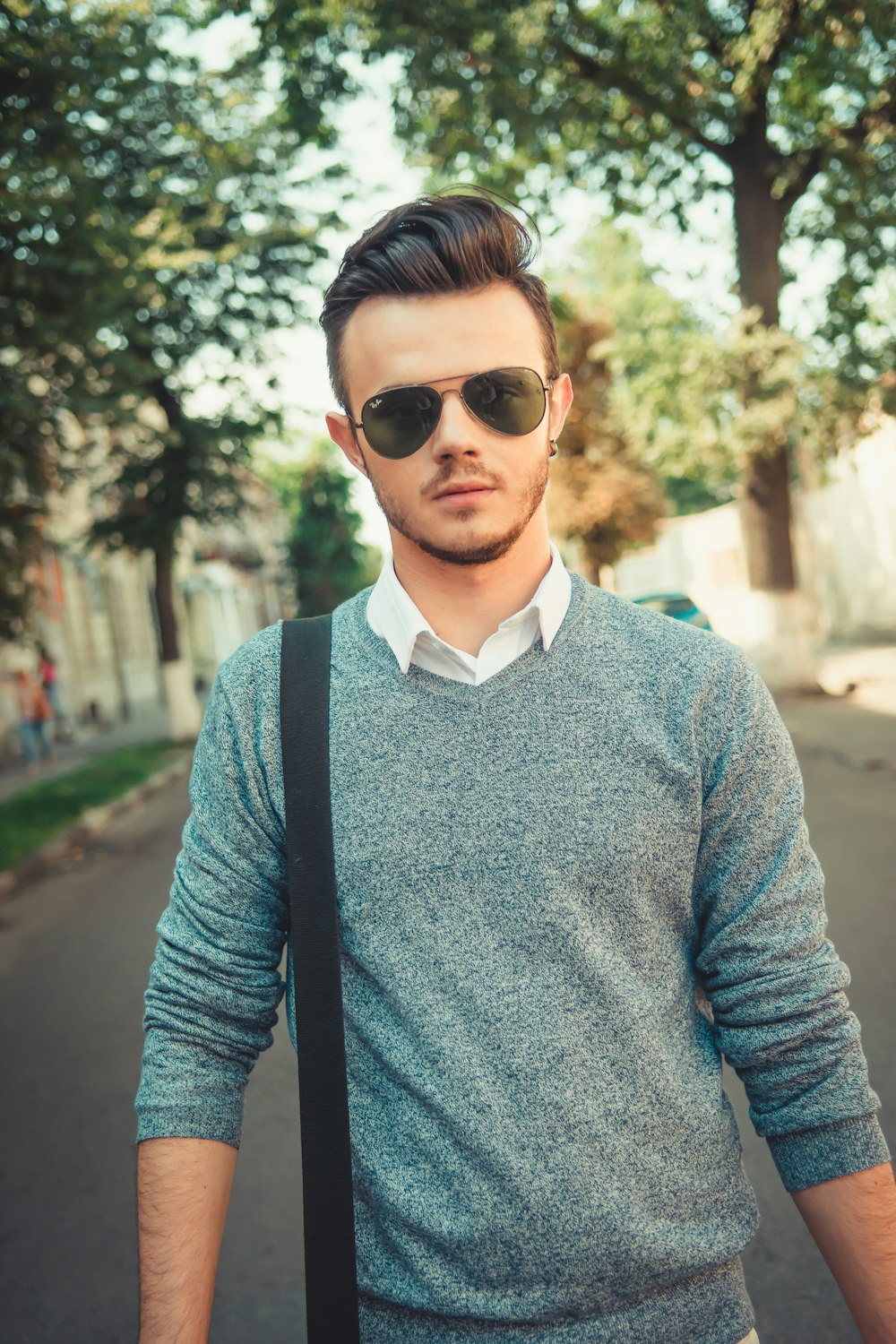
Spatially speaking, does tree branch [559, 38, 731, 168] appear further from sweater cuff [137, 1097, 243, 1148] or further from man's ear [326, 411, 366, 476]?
sweater cuff [137, 1097, 243, 1148]

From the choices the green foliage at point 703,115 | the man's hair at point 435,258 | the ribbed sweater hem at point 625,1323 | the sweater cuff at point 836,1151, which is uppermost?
the green foliage at point 703,115

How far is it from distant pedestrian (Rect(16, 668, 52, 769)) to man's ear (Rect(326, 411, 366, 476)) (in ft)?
60.7

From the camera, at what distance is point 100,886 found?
9508 mm

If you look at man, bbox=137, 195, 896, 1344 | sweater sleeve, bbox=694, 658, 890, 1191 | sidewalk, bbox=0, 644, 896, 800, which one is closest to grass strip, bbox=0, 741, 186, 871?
sidewalk, bbox=0, 644, 896, 800

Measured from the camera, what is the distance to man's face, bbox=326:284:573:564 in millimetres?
1717

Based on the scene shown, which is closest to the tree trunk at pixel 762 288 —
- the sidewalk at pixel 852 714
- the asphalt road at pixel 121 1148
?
the sidewalk at pixel 852 714

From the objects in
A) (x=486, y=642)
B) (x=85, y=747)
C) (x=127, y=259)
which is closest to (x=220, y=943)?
(x=486, y=642)

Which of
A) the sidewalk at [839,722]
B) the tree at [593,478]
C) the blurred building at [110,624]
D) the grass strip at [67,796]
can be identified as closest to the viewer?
the grass strip at [67,796]

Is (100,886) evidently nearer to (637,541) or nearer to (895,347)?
(895,347)

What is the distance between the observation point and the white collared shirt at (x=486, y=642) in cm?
166

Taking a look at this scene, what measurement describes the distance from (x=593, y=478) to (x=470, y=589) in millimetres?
31769

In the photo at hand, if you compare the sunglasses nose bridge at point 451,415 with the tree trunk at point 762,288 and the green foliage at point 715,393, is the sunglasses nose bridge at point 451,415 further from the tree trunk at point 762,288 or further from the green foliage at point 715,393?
the tree trunk at point 762,288

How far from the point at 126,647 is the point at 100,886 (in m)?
25.9

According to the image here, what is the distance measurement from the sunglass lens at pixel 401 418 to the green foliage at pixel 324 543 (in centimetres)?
4673
